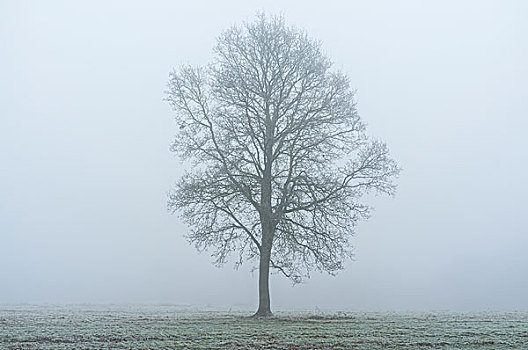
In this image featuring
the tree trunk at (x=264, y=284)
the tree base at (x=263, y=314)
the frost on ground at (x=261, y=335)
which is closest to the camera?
the frost on ground at (x=261, y=335)

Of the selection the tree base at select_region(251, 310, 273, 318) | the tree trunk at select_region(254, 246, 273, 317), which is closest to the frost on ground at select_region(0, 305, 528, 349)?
the tree base at select_region(251, 310, 273, 318)

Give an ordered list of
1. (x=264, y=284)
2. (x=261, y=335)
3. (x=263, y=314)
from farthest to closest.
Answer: (x=264, y=284) < (x=263, y=314) < (x=261, y=335)

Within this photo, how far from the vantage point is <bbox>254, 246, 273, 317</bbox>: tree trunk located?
29.5 meters

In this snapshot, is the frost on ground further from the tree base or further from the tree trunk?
the tree trunk

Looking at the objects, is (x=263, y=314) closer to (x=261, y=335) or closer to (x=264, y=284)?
(x=264, y=284)

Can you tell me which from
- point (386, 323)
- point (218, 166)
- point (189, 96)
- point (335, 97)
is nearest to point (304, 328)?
point (386, 323)

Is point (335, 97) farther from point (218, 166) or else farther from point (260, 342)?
point (260, 342)

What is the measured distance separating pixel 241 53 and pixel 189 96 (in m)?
3.61

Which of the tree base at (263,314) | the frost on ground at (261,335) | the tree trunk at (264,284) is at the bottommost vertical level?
the frost on ground at (261,335)

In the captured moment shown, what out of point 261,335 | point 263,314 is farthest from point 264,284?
point 261,335

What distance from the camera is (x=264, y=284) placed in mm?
29828

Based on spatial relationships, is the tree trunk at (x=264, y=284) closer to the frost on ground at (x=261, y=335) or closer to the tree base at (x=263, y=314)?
the tree base at (x=263, y=314)

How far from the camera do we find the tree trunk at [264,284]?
29.5m

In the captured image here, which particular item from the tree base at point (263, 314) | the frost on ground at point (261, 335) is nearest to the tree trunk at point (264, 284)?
the tree base at point (263, 314)
